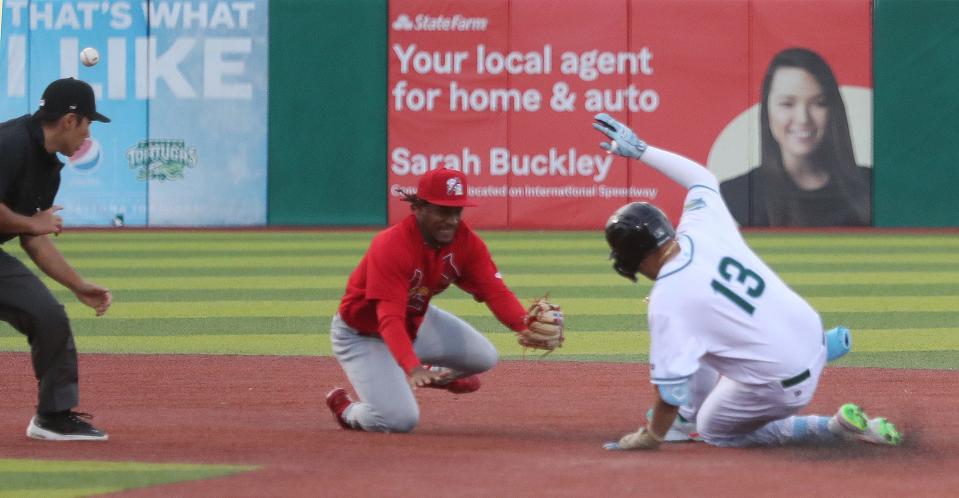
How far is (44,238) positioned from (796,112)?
17.7 metres

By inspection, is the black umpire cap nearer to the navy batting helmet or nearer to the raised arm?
the raised arm

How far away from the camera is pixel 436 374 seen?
271 inches

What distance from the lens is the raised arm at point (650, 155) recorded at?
6801 millimetres

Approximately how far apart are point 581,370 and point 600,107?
45.5 feet

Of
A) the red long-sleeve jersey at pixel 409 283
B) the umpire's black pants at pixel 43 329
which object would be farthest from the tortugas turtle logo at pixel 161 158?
the umpire's black pants at pixel 43 329

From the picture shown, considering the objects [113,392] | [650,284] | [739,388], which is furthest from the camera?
[650,284]

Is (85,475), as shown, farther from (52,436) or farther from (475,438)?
(475,438)

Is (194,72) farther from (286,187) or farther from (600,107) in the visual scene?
(600,107)

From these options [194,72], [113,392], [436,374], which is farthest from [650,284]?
[194,72]

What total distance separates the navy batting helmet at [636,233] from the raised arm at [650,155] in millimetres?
405

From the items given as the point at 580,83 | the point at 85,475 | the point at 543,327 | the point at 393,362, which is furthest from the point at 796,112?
the point at 85,475

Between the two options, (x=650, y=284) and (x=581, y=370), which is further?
(x=650, y=284)

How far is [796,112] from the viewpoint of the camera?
23.2 metres

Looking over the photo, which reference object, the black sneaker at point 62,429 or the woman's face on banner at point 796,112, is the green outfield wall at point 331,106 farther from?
the black sneaker at point 62,429
